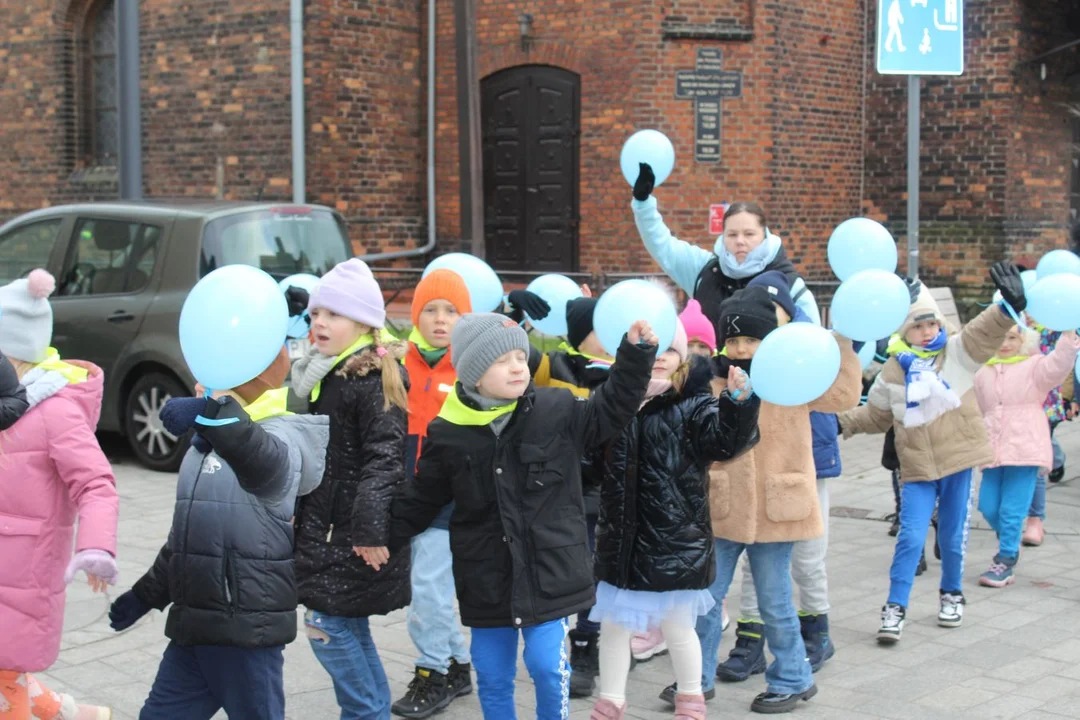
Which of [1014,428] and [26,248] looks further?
[26,248]

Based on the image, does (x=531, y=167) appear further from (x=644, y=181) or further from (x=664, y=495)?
(x=664, y=495)

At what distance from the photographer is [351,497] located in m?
4.45

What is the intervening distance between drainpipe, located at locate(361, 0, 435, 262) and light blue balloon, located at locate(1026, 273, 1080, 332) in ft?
35.0

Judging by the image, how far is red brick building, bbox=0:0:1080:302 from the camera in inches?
565

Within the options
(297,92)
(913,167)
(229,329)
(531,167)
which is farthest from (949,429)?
(297,92)

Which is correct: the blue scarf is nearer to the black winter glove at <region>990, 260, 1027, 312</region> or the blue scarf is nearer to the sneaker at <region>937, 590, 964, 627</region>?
the black winter glove at <region>990, 260, 1027, 312</region>

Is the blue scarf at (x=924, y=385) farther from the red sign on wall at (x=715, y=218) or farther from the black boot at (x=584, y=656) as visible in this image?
the red sign on wall at (x=715, y=218)

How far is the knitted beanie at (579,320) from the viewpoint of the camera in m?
5.39

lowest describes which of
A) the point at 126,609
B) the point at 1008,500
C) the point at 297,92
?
the point at 1008,500

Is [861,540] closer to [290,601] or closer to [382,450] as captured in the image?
[382,450]

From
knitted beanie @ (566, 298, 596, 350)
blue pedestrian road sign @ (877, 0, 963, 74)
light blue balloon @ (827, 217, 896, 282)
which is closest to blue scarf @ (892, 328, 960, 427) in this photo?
light blue balloon @ (827, 217, 896, 282)

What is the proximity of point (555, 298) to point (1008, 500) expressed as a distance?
9.60ft

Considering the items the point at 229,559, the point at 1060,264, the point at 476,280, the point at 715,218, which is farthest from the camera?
the point at 715,218

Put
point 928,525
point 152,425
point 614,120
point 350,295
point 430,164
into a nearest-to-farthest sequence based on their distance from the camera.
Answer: point 350,295 → point 928,525 → point 152,425 → point 614,120 → point 430,164
